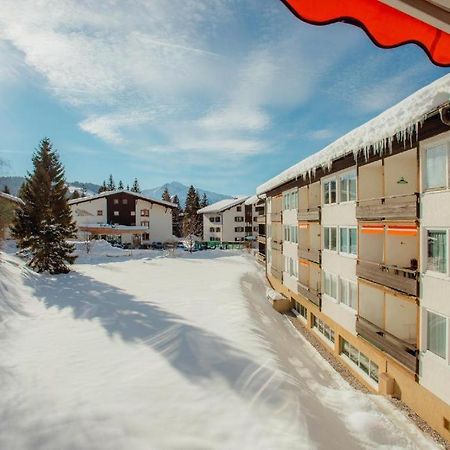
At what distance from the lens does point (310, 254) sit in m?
19.7

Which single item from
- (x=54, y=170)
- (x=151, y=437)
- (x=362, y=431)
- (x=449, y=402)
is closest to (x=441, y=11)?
(x=151, y=437)

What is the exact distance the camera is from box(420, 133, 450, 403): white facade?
942 centimetres

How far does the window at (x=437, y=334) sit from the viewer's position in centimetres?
963

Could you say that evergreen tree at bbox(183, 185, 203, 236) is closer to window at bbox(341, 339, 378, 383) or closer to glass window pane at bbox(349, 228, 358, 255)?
window at bbox(341, 339, 378, 383)

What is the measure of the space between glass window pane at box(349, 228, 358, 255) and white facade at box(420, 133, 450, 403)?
15.2 ft

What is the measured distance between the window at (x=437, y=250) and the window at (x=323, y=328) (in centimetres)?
884

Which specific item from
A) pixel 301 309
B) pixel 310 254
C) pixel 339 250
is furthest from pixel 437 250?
pixel 301 309

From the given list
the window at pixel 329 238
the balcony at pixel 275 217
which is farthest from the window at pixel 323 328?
the balcony at pixel 275 217

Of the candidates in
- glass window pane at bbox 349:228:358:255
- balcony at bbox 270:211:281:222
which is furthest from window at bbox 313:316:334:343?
balcony at bbox 270:211:281:222

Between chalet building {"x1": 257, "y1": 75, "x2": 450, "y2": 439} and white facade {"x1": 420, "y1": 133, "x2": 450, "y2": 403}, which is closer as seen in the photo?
white facade {"x1": 420, "y1": 133, "x2": 450, "y2": 403}

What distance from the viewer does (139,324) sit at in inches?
563

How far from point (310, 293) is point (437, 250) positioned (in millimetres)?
10193

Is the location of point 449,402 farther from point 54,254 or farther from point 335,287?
point 54,254

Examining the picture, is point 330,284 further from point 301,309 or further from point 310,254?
point 301,309
